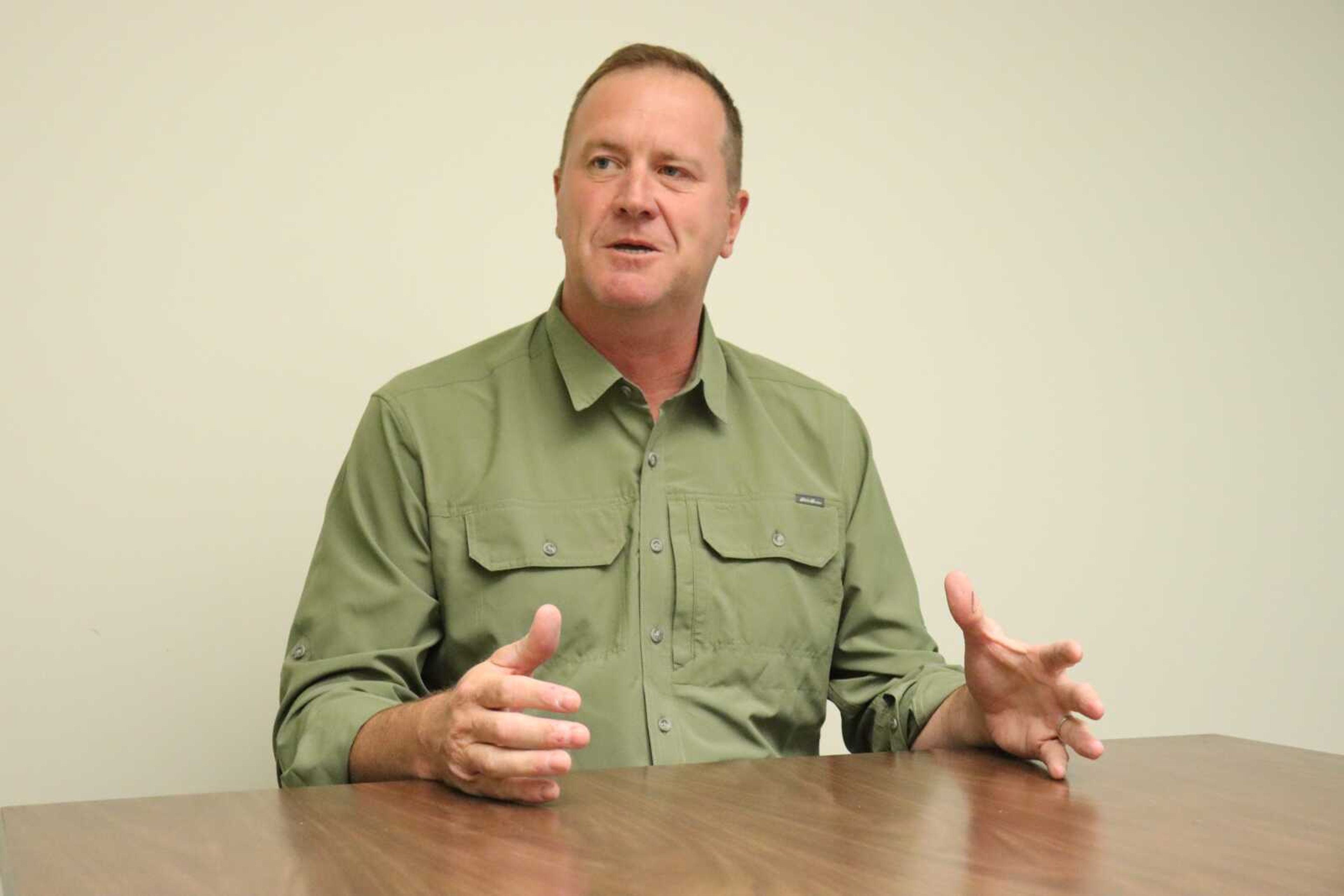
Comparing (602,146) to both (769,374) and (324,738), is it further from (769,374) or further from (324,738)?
(324,738)

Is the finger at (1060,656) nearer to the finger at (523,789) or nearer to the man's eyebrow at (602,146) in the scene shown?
the finger at (523,789)

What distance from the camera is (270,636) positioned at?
6.73ft

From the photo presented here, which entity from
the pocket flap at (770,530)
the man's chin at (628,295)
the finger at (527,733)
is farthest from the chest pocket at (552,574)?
the finger at (527,733)

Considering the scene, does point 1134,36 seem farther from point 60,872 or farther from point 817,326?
point 60,872

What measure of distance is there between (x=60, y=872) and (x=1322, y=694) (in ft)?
8.76

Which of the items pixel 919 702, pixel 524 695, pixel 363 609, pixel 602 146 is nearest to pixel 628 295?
pixel 602 146

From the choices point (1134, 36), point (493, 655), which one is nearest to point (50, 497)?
point (493, 655)

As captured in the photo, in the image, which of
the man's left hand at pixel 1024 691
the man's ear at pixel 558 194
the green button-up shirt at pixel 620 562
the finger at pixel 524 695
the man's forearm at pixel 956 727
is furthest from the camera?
the man's ear at pixel 558 194

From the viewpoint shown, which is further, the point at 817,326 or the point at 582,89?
the point at 817,326

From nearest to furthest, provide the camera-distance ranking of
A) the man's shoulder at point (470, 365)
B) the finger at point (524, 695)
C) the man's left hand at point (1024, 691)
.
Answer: the finger at point (524, 695) < the man's left hand at point (1024, 691) < the man's shoulder at point (470, 365)

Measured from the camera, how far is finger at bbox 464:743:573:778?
110cm

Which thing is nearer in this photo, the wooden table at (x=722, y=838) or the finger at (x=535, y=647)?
the wooden table at (x=722, y=838)

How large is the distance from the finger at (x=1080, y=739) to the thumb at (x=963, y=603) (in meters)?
0.13

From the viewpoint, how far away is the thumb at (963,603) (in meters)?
1.43
